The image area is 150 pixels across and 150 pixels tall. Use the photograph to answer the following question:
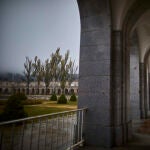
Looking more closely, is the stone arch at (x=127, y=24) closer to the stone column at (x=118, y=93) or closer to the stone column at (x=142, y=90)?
the stone column at (x=118, y=93)

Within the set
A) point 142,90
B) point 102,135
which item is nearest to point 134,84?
point 142,90

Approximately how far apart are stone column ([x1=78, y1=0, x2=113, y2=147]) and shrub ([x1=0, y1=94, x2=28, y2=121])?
482 centimetres

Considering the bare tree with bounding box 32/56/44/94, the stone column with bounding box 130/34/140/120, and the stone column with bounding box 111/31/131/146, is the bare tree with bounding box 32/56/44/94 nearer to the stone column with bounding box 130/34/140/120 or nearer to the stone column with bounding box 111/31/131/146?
the stone column with bounding box 130/34/140/120

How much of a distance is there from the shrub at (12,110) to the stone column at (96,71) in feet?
15.8

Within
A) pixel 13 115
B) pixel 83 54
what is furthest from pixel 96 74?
pixel 13 115

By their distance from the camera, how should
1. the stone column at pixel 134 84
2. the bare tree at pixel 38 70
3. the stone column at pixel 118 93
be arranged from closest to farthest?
the stone column at pixel 118 93 < the stone column at pixel 134 84 < the bare tree at pixel 38 70

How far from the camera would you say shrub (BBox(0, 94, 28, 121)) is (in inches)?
331

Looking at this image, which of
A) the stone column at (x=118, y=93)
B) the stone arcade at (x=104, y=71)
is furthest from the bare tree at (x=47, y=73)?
the stone column at (x=118, y=93)

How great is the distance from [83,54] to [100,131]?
2.00m

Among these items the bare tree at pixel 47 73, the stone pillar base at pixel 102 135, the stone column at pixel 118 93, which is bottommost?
the stone pillar base at pixel 102 135

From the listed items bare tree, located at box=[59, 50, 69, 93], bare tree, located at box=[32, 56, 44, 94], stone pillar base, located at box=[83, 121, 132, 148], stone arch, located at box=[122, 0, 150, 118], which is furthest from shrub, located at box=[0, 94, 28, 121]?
bare tree, located at box=[59, 50, 69, 93]

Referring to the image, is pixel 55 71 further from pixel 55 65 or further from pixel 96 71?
pixel 96 71

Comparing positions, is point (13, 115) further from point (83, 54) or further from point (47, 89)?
point (47, 89)

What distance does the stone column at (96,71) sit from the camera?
14.9ft
